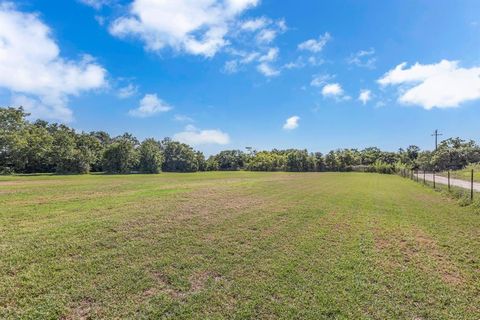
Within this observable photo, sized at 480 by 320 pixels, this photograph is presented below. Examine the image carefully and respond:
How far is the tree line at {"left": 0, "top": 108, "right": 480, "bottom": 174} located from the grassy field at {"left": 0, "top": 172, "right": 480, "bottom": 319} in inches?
2178

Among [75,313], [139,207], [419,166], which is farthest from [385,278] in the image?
[419,166]

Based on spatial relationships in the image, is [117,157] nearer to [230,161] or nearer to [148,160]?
[148,160]

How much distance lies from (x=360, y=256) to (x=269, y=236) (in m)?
2.48

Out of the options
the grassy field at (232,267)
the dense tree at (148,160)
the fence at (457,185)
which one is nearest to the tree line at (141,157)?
the dense tree at (148,160)

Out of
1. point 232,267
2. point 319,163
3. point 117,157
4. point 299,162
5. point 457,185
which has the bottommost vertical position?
point 232,267

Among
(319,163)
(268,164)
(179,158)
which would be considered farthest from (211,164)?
(319,163)

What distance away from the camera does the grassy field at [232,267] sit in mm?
4215

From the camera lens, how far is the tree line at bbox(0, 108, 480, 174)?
171 feet

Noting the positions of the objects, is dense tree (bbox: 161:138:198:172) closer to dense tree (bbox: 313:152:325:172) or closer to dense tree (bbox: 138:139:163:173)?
dense tree (bbox: 138:139:163:173)

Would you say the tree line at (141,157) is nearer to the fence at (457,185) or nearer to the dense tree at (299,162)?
the dense tree at (299,162)

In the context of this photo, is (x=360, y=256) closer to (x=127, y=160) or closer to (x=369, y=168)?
(x=127, y=160)

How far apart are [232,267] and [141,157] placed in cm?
7274

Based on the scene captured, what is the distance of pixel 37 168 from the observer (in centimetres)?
6244

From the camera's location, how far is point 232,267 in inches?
223
